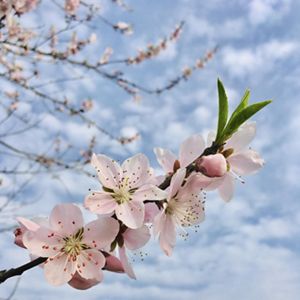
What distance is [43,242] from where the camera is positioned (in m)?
1.09

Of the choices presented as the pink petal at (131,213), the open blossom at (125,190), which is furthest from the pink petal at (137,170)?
the pink petal at (131,213)

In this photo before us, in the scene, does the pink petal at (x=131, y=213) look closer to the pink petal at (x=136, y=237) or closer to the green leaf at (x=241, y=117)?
the pink petal at (x=136, y=237)

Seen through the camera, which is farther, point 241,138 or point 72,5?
point 72,5

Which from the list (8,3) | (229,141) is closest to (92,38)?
(8,3)

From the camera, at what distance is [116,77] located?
462 centimetres

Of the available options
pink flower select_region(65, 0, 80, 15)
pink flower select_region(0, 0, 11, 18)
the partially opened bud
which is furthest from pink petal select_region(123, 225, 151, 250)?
pink flower select_region(65, 0, 80, 15)

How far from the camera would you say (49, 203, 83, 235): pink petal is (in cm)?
111

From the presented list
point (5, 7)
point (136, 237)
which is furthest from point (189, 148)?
Answer: point (5, 7)

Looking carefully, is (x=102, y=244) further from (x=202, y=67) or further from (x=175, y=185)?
(x=202, y=67)

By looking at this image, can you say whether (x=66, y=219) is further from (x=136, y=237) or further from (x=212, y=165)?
(x=212, y=165)

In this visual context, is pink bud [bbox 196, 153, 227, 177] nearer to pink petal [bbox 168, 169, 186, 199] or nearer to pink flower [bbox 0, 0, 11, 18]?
pink petal [bbox 168, 169, 186, 199]

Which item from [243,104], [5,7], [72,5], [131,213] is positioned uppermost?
[72,5]

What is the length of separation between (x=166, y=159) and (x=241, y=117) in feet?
0.76

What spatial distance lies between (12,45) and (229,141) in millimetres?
2690
